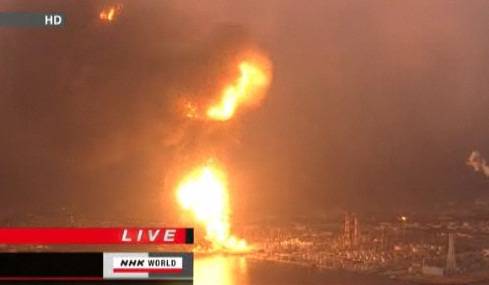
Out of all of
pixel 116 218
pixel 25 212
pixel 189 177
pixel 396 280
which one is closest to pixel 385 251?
pixel 396 280

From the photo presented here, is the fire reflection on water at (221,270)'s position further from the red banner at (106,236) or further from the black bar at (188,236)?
the black bar at (188,236)

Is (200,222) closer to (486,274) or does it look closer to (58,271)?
(486,274)

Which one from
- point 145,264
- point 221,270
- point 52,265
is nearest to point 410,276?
point 221,270

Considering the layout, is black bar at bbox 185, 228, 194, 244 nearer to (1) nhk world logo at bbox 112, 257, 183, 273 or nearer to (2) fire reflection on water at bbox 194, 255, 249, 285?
(1) nhk world logo at bbox 112, 257, 183, 273

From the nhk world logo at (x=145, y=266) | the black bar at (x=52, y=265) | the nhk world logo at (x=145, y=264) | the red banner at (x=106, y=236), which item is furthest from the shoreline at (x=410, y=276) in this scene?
the black bar at (x=52, y=265)

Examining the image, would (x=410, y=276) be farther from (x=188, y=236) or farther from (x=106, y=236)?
(x=106, y=236)
